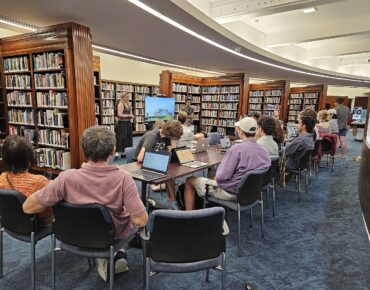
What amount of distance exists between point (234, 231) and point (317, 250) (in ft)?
2.66

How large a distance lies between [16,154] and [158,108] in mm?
5690

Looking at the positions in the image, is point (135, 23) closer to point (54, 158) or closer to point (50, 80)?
point (50, 80)

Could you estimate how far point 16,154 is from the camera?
170cm

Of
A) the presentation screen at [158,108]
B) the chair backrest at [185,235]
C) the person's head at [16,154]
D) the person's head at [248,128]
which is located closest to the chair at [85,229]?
the chair backrest at [185,235]

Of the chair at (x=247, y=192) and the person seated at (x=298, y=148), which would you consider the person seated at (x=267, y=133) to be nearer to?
the person seated at (x=298, y=148)

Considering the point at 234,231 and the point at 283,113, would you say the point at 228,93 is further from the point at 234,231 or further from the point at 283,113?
the point at 234,231

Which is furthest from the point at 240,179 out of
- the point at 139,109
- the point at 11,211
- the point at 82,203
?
the point at 139,109

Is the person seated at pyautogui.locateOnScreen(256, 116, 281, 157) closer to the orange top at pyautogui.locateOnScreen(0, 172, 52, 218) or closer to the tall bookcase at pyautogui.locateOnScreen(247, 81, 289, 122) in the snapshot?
the orange top at pyautogui.locateOnScreen(0, 172, 52, 218)

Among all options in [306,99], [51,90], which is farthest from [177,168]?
[306,99]

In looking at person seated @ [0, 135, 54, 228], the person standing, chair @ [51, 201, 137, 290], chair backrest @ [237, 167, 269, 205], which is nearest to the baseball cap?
chair backrest @ [237, 167, 269, 205]

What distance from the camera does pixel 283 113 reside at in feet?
32.3

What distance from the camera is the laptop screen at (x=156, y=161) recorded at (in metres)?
2.39

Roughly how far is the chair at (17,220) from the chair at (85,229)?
6.9 inches

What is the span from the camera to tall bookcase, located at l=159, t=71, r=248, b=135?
7934 millimetres
